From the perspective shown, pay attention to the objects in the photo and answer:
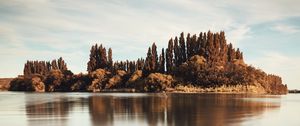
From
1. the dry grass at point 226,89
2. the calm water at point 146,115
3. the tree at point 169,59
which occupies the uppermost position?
the tree at point 169,59

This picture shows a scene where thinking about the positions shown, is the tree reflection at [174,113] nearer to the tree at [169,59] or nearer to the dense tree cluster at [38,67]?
the tree at [169,59]

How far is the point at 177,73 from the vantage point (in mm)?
122562

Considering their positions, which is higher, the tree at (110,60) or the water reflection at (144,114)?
the tree at (110,60)

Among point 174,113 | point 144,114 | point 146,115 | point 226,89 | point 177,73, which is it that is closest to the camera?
point 146,115

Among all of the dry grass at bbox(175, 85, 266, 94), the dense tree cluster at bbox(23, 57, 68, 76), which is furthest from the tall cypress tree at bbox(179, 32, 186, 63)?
the dense tree cluster at bbox(23, 57, 68, 76)

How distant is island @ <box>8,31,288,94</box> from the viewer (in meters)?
114

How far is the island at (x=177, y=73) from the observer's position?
114m

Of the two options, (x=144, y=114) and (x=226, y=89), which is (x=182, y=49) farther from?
(x=144, y=114)

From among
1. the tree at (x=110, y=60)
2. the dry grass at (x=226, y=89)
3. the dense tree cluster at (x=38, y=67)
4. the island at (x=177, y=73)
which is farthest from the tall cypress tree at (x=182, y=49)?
the dense tree cluster at (x=38, y=67)

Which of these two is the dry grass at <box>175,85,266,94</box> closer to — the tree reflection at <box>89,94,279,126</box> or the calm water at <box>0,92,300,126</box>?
the calm water at <box>0,92,300,126</box>

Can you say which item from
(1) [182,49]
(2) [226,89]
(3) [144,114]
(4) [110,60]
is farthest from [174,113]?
(4) [110,60]

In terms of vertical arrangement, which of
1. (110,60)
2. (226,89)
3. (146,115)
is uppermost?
(110,60)

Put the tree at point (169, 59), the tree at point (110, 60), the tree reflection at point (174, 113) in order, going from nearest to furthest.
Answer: the tree reflection at point (174, 113), the tree at point (169, 59), the tree at point (110, 60)

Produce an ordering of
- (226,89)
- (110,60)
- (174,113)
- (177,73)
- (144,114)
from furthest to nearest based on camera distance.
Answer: (110,60)
(177,73)
(226,89)
(174,113)
(144,114)
